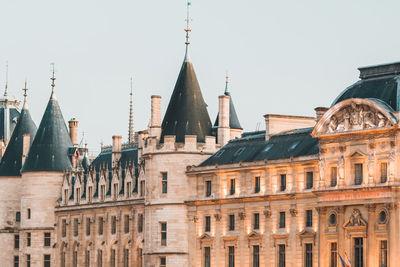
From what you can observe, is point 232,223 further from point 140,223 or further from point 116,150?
point 116,150

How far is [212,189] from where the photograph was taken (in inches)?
3666

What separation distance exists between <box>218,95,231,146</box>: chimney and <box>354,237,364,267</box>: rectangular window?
18893mm

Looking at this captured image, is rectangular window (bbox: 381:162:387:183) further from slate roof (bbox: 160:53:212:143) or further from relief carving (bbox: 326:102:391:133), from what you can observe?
slate roof (bbox: 160:53:212:143)

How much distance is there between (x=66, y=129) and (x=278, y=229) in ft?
120

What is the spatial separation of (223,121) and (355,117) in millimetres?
18411

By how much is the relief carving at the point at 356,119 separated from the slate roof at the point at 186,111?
16388 millimetres

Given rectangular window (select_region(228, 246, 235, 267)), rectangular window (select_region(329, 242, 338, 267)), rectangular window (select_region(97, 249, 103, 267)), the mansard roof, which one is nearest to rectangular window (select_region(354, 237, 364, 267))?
rectangular window (select_region(329, 242, 338, 267))

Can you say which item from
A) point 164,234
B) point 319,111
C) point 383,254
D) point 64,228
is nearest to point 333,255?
point 383,254

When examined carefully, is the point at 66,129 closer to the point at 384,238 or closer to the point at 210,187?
the point at 210,187

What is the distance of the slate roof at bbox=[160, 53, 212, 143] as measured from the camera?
97062 millimetres

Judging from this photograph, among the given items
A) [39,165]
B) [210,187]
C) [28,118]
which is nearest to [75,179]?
[39,165]

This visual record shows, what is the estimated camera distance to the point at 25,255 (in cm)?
11719

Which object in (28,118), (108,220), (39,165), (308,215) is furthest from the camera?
(28,118)

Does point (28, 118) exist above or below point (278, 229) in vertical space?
above
